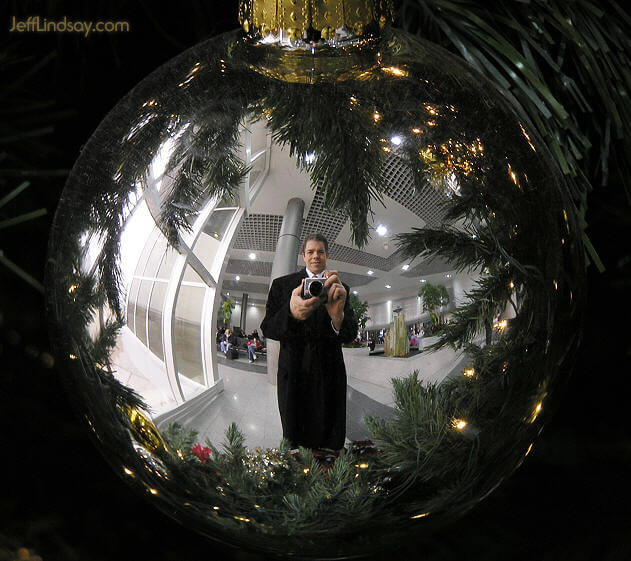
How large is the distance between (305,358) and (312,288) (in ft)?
0.10

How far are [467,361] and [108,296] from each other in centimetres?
16

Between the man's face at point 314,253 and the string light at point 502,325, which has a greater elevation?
the man's face at point 314,253

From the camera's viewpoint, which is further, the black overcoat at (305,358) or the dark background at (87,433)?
the dark background at (87,433)

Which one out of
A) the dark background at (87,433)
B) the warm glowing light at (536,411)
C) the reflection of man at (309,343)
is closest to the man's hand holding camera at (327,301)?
the reflection of man at (309,343)

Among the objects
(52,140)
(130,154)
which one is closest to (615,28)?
(130,154)

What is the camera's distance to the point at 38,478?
19.4 inches

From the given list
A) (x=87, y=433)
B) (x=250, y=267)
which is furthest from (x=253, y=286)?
(x=87, y=433)

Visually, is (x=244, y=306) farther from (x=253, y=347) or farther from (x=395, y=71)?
(x=395, y=71)

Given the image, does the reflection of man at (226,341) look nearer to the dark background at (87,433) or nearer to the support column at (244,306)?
the support column at (244,306)

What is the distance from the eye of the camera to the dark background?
0.47 m

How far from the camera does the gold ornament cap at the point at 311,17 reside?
0.25 m

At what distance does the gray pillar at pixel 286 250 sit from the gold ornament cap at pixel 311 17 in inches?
3.2

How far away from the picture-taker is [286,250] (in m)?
0.24

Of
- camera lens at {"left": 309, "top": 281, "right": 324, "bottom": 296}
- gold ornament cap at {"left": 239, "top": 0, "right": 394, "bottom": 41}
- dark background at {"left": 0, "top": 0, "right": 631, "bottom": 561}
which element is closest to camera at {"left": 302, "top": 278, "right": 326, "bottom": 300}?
camera lens at {"left": 309, "top": 281, "right": 324, "bottom": 296}
